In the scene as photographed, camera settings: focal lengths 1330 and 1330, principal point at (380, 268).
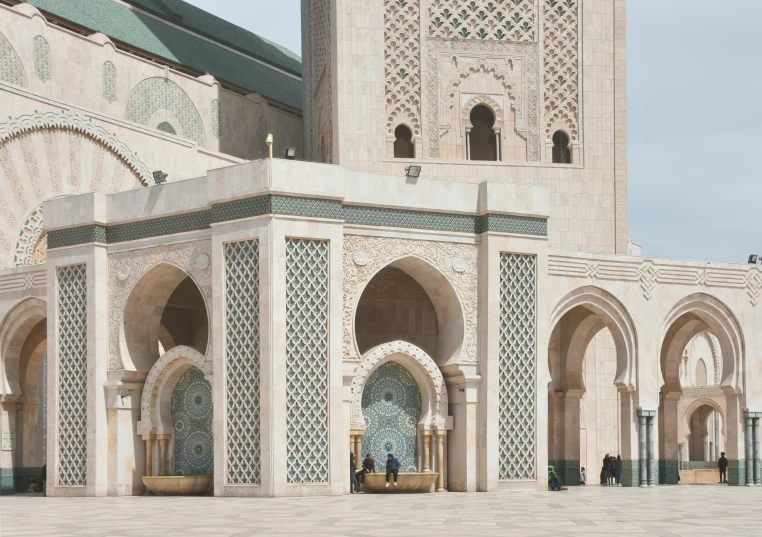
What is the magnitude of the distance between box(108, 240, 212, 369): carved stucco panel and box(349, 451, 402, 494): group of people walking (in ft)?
8.84

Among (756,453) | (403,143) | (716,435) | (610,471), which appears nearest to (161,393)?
(610,471)

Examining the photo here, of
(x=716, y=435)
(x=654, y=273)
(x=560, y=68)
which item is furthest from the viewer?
(x=716, y=435)

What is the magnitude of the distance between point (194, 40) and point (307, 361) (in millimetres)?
13905

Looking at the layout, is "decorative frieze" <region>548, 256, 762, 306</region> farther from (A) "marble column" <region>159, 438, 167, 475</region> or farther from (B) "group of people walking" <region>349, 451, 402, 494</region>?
(A) "marble column" <region>159, 438, 167, 475</region>

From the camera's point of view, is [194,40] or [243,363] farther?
[194,40]

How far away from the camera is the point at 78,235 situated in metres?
16.0

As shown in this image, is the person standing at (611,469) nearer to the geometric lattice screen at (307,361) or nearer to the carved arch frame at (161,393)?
the geometric lattice screen at (307,361)

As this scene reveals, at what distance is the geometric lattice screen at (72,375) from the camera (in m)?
15.9

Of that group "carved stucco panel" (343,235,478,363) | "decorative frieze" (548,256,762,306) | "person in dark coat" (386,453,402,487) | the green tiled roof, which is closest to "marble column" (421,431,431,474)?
"person in dark coat" (386,453,402,487)

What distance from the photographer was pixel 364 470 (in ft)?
49.9

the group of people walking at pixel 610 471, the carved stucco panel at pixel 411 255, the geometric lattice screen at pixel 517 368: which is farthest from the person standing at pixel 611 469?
the carved stucco panel at pixel 411 255

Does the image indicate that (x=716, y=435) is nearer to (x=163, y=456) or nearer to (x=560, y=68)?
(x=560, y=68)

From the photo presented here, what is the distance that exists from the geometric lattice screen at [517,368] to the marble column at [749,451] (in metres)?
3.76

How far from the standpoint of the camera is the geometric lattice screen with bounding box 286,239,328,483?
14.2 metres
